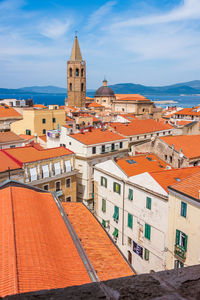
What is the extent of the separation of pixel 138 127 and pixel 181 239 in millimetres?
31326

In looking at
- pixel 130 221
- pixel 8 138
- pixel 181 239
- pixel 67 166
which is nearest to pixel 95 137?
pixel 67 166

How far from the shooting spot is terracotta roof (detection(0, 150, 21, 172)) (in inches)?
989

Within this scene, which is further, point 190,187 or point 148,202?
point 148,202

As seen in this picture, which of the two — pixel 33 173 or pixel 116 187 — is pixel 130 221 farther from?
pixel 33 173

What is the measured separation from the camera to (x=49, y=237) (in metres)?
13.1

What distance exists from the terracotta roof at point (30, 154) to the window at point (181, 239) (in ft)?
55.2

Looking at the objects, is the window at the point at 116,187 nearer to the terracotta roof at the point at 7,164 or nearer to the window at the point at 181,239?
the window at the point at 181,239

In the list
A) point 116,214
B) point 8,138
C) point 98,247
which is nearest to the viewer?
point 98,247

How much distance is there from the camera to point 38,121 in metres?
50.0

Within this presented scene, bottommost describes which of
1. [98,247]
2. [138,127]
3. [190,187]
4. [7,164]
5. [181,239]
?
[181,239]

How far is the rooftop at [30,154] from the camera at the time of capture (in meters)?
28.3

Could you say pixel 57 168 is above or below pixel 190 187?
below

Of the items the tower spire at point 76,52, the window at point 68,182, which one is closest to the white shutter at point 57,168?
the window at point 68,182

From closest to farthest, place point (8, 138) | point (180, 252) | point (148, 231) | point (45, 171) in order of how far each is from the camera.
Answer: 1. point (180, 252)
2. point (148, 231)
3. point (45, 171)
4. point (8, 138)
